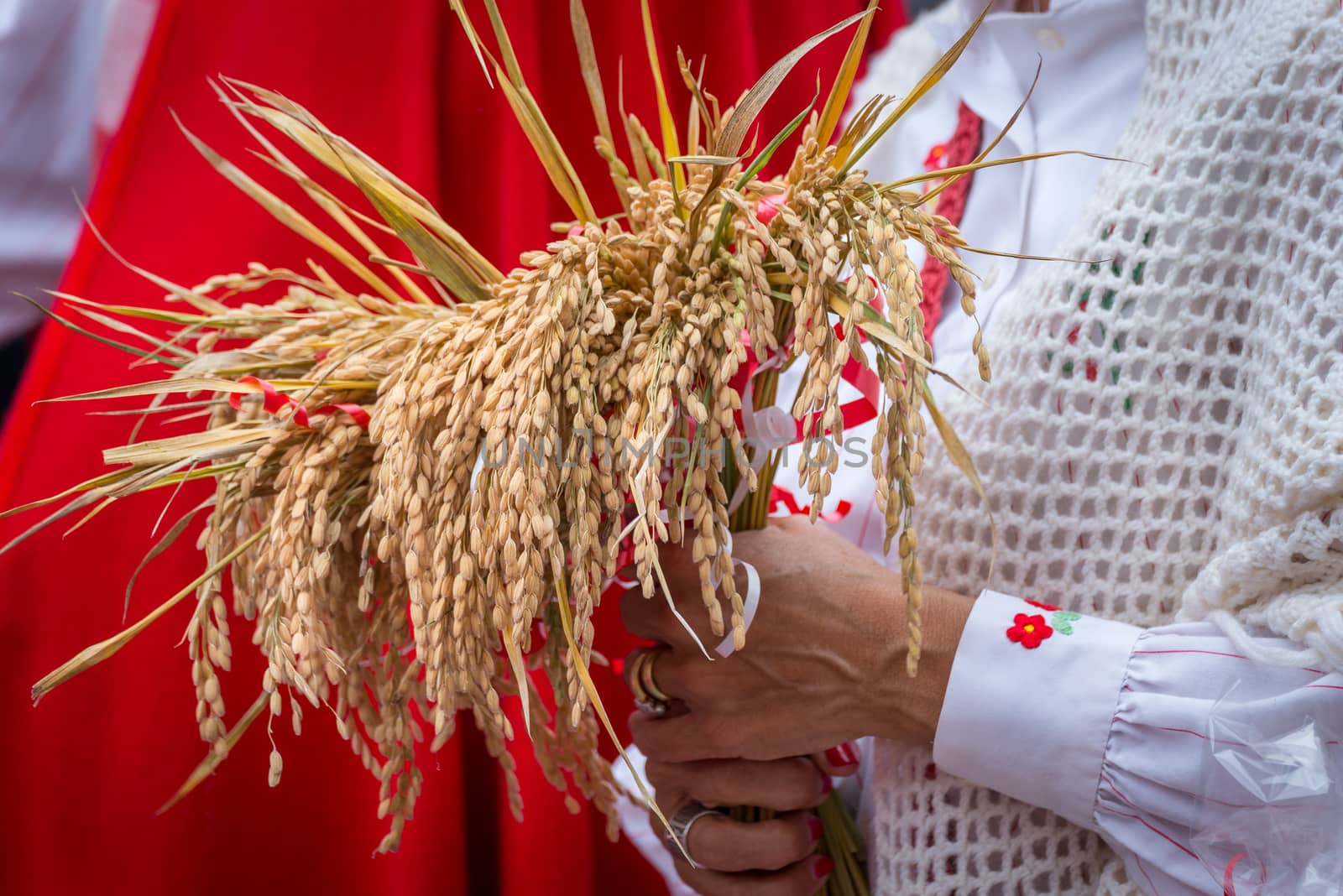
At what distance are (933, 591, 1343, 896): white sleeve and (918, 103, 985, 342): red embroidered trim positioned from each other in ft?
1.13

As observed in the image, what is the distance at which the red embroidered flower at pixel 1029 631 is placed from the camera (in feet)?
2.47

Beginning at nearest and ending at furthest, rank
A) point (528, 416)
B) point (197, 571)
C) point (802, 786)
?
1. point (528, 416)
2. point (802, 786)
3. point (197, 571)

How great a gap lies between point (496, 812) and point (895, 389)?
0.88m

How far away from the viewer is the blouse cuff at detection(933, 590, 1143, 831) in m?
0.73

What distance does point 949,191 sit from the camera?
107 cm

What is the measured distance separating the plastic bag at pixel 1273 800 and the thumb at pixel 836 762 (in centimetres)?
32

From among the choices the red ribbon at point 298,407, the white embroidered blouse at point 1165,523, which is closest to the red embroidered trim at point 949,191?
the white embroidered blouse at point 1165,523

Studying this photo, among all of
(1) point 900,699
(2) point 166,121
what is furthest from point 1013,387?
(2) point 166,121

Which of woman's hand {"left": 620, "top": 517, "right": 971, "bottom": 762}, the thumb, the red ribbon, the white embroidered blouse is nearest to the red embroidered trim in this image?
the white embroidered blouse

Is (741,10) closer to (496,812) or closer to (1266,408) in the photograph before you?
(1266,408)

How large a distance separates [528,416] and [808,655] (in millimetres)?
375

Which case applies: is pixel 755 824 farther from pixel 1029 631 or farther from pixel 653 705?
pixel 1029 631

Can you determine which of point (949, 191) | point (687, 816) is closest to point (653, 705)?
point (687, 816)

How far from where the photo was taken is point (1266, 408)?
716 mm
